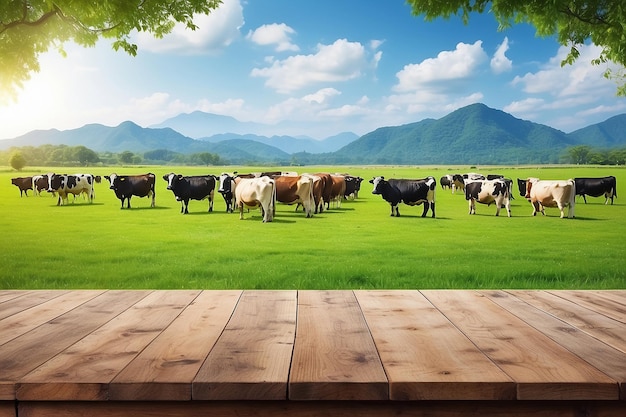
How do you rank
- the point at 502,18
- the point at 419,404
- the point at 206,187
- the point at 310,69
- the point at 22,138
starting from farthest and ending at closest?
the point at 22,138
the point at 206,187
the point at 310,69
the point at 502,18
the point at 419,404

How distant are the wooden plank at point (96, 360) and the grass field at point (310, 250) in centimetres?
361

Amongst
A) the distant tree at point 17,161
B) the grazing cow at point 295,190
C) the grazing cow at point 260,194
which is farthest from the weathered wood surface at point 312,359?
the distant tree at point 17,161

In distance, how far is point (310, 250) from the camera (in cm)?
844

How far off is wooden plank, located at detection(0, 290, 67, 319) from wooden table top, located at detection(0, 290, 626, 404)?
0.01m

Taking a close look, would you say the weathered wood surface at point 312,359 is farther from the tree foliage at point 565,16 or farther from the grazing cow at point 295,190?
the grazing cow at point 295,190

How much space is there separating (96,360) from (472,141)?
33.6m

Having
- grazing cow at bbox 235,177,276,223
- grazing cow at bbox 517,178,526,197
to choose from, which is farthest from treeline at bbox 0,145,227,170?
grazing cow at bbox 517,178,526,197

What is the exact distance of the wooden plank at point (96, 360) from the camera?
56.3 inches

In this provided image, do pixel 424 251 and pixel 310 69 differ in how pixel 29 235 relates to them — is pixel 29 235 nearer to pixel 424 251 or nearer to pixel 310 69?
pixel 310 69

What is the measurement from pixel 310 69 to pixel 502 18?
564cm

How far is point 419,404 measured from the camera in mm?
1467

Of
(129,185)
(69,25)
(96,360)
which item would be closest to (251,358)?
(96,360)

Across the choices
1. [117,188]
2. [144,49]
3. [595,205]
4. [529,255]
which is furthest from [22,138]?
[595,205]

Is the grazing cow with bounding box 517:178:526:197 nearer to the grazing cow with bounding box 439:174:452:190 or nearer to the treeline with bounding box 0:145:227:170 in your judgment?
the grazing cow with bounding box 439:174:452:190
